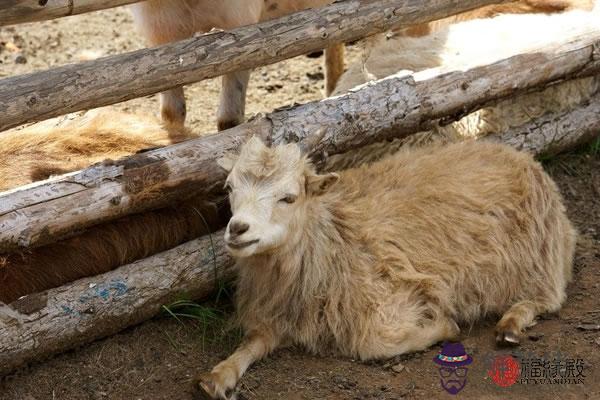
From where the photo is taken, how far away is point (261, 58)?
474 cm

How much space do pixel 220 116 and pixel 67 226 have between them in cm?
194

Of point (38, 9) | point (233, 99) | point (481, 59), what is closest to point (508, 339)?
point (481, 59)

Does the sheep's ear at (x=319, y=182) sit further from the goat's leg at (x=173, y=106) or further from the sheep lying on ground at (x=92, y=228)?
the goat's leg at (x=173, y=106)

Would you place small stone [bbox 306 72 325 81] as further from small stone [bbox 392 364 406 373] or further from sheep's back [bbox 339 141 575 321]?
small stone [bbox 392 364 406 373]

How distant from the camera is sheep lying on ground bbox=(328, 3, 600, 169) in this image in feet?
18.7

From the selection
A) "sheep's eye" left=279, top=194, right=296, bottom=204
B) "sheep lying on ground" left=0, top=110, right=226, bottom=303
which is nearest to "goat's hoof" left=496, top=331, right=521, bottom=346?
"sheep's eye" left=279, top=194, right=296, bottom=204

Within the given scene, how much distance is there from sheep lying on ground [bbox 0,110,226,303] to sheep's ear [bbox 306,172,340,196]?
2.42 feet

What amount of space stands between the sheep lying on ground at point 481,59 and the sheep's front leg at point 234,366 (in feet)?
5.14

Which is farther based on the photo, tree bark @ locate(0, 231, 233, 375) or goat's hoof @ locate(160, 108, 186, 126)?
goat's hoof @ locate(160, 108, 186, 126)

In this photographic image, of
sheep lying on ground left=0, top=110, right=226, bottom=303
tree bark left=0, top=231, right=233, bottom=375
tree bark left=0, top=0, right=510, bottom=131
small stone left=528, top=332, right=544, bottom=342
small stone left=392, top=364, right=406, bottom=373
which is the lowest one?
small stone left=528, top=332, right=544, bottom=342

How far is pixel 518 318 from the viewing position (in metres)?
4.47

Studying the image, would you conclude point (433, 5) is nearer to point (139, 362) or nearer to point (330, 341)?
point (330, 341)

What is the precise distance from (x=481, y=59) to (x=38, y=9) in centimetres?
269

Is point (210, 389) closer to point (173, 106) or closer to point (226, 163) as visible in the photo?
point (226, 163)
